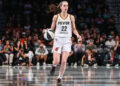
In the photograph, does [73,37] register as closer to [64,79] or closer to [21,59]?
[21,59]

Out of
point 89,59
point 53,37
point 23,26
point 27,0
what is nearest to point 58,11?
point 53,37

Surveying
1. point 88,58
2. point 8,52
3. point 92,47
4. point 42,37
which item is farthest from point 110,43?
point 8,52

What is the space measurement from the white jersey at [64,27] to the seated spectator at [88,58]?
359 inches

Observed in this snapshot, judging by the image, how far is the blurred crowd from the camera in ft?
67.9

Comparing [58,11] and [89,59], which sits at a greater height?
[58,11]

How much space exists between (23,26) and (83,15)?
3432mm

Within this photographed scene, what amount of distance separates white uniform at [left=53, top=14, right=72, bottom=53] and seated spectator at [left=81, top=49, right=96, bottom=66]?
9.12 m

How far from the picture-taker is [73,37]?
71.6ft

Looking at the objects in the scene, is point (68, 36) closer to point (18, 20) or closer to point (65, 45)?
point (65, 45)

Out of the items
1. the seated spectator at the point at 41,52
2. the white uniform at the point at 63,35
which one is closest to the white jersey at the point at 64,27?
the white uniform at the point at 63,35

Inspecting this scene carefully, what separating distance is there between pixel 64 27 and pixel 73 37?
34.8 ft

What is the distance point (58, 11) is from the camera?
11.5 m

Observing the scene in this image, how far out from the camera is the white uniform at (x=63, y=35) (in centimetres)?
1120

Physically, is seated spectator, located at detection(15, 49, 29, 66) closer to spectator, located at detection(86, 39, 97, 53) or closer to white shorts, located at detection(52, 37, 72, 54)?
spectator, located at detection(86, 39, 97, 53)
